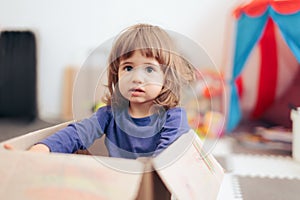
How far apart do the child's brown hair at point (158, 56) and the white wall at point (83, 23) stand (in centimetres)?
131

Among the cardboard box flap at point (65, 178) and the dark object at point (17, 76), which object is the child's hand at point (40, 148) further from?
the dark object at point (17, 76)

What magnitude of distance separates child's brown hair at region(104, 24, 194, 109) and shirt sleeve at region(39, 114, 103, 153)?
0.07 m

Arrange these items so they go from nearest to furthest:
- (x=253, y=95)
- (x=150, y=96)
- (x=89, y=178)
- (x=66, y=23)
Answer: (x=89, y=178) → (x=150, y=96) → (x=253, y=95) → (x=66, y=23)

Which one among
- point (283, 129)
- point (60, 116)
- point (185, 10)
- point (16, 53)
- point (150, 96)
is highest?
point (185, 10)

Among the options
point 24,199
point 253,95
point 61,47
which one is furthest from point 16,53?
point 24,199

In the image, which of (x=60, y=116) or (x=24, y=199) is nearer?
(x=24, y=199)

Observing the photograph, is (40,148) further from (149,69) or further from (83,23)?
(83,23)

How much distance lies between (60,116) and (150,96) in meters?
1.50

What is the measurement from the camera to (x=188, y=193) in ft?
1.49

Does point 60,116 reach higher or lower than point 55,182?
lower

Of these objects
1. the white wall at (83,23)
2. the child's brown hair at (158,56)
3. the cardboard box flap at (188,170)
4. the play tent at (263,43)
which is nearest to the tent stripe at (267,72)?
the play tent at (263,43)

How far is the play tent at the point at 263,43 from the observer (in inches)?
50.5

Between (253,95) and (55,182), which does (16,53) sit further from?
(55,182)

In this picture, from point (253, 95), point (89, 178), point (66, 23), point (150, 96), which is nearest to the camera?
point (89, 178)
